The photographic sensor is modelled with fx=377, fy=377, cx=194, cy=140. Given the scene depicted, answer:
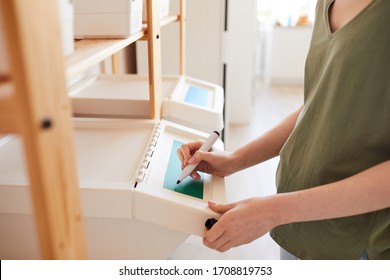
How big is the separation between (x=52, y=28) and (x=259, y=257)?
1.68m

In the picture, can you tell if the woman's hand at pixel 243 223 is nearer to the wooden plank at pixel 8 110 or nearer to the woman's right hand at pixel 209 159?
the woman's right hand at pixel 209 159

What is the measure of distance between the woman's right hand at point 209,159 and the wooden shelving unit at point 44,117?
1.52ft

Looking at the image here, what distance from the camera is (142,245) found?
0.77m

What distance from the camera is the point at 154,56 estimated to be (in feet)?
3.66

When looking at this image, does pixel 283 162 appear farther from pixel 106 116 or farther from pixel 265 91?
pixel 265 91

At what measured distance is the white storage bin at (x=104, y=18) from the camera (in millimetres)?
891

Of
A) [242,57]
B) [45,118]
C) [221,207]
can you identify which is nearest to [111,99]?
[221,207]

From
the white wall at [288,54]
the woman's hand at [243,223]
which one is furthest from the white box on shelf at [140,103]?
the white wall at [288,54]

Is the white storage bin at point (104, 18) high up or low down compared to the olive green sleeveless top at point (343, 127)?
up

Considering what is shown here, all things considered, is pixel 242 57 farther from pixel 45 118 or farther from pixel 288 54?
pixel 45 118

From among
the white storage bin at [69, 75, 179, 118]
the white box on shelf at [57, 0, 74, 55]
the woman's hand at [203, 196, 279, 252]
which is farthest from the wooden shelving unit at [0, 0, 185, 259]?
the white storage bin at [69, 75, 179, 118]

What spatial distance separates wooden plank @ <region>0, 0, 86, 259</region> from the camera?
31 cm
